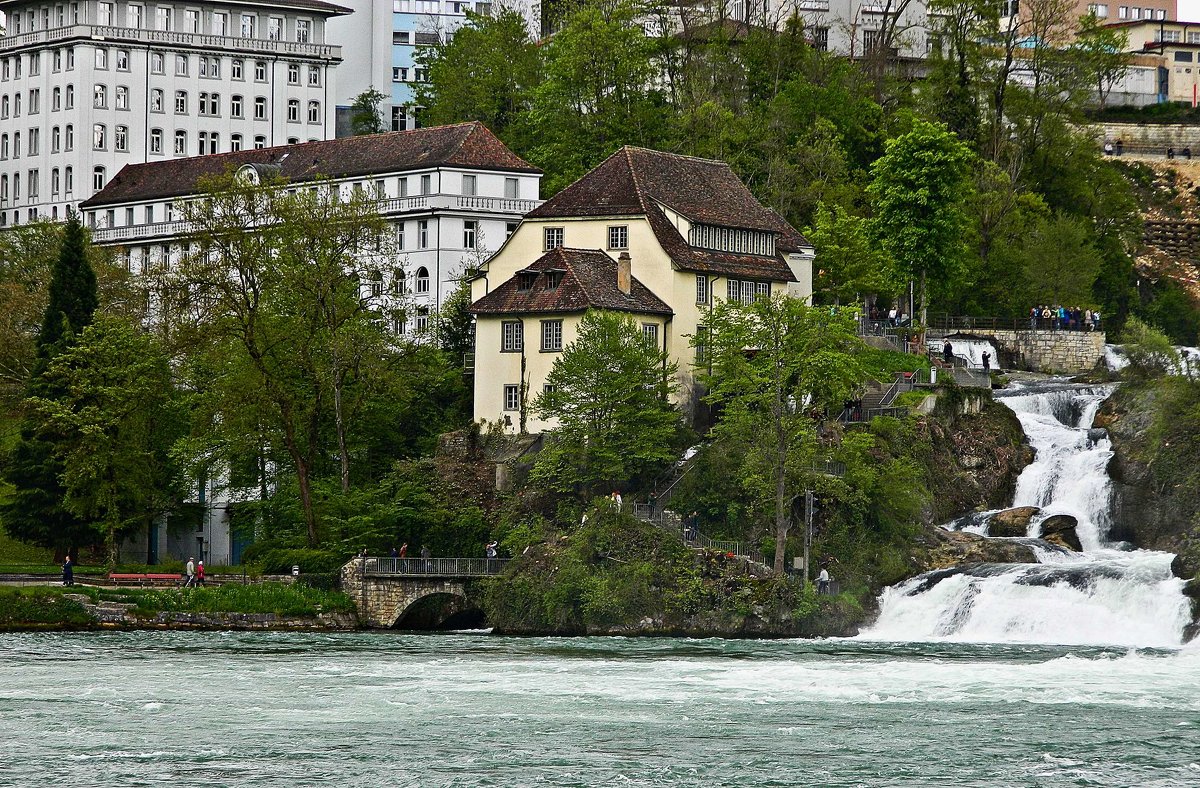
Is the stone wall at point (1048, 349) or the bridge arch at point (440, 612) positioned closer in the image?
the bridge arch at point (440, 612)

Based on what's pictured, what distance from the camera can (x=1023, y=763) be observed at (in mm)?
55500

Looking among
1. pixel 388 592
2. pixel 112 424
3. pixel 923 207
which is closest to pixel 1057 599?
pixel 388 592

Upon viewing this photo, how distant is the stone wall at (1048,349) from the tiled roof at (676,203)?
14.7m

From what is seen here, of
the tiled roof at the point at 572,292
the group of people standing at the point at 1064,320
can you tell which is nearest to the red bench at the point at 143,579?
the tiled roof at the point at 572,292

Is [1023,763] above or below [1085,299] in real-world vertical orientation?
below

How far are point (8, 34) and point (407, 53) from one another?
99.8 feet

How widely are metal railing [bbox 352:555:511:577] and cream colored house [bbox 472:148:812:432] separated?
9.56m

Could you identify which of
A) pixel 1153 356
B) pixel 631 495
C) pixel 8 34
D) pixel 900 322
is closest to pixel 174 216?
pixel 8 34

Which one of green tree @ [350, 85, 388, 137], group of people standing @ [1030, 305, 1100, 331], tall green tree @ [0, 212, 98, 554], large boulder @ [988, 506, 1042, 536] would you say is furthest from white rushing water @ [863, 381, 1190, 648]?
green tree @ [350, 85, 388, 137]

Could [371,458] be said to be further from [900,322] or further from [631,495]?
[900,322]

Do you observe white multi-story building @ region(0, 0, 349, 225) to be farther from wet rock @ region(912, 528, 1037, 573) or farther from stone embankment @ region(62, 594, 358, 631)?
wet rock @ region(912, 528, 1037, 573)

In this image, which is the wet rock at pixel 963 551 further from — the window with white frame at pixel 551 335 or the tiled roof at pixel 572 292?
the window with white frame at pixel 551 335

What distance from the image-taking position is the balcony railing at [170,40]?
155500 millimetres

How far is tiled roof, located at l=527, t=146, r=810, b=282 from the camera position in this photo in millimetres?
101000
